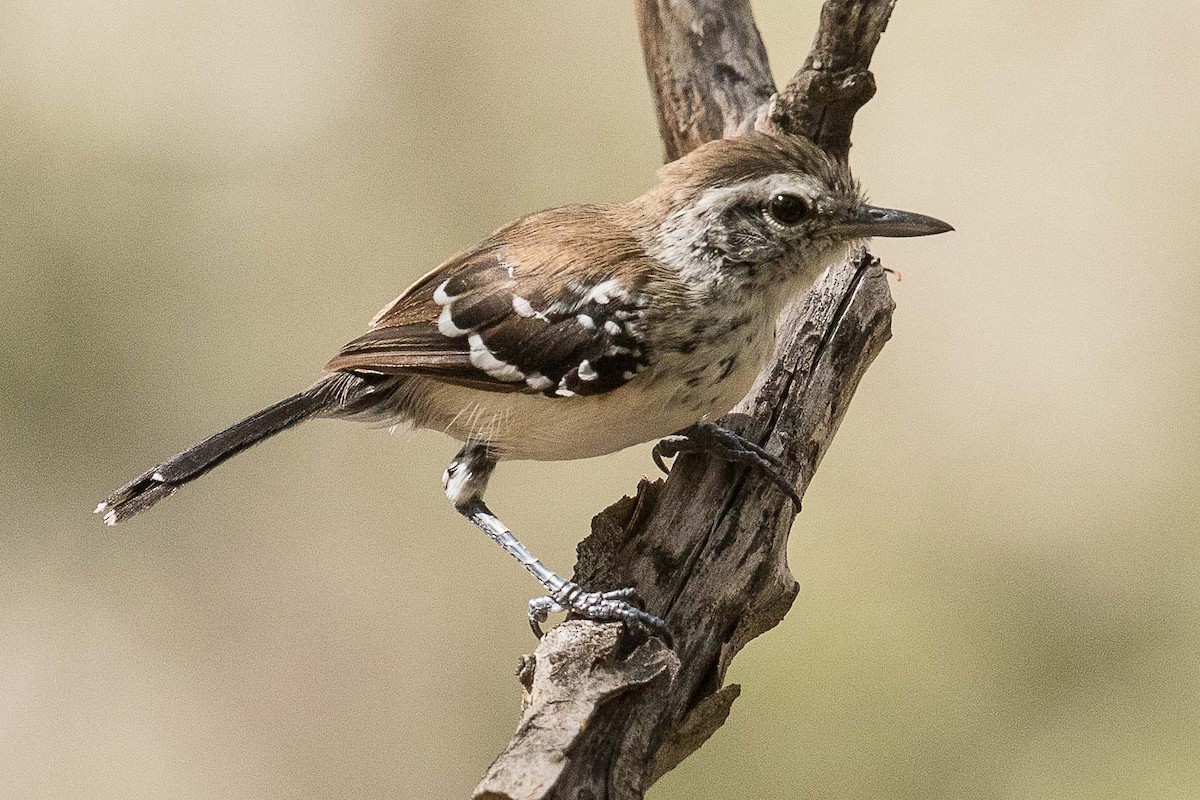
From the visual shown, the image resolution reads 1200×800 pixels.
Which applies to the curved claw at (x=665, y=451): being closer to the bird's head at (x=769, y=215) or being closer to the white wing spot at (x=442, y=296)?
the bird's head at (x=769, y=215)

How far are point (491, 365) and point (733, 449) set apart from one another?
0.55 m

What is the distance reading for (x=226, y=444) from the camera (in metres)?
2.43

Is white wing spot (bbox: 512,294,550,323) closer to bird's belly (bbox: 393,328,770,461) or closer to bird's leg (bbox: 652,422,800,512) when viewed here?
bird's belly (bbox: 393,328,770,461)

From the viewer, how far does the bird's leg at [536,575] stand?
222cm

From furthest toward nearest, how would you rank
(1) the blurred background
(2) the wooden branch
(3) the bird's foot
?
1. (1) the blurred background
2. (3) the bird's foot
3. (2) the wooden branch

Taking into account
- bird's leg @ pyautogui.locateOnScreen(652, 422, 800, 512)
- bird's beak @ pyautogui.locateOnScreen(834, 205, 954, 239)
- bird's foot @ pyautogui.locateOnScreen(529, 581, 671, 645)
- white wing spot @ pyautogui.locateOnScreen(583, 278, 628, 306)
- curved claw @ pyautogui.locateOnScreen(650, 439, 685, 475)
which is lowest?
bird's foot @ pyautogui.locateOnScreen(529, 581, 671, 645)

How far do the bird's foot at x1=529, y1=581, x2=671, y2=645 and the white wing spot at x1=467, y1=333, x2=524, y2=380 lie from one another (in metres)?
0.44

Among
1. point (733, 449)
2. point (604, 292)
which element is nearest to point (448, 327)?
A: point (604, 292)

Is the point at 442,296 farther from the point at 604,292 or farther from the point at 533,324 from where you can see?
the point at 604,292

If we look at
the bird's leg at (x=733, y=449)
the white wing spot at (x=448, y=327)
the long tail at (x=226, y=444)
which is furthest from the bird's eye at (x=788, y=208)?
the long tail at (x=226, y=444)

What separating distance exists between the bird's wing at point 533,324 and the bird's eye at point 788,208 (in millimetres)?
295

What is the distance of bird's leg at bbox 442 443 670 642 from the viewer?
2.22 metres

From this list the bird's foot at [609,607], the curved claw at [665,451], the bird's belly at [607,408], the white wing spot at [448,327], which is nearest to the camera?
the bird's foot at [609,607]

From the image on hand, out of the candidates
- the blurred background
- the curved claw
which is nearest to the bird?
the curved claw
